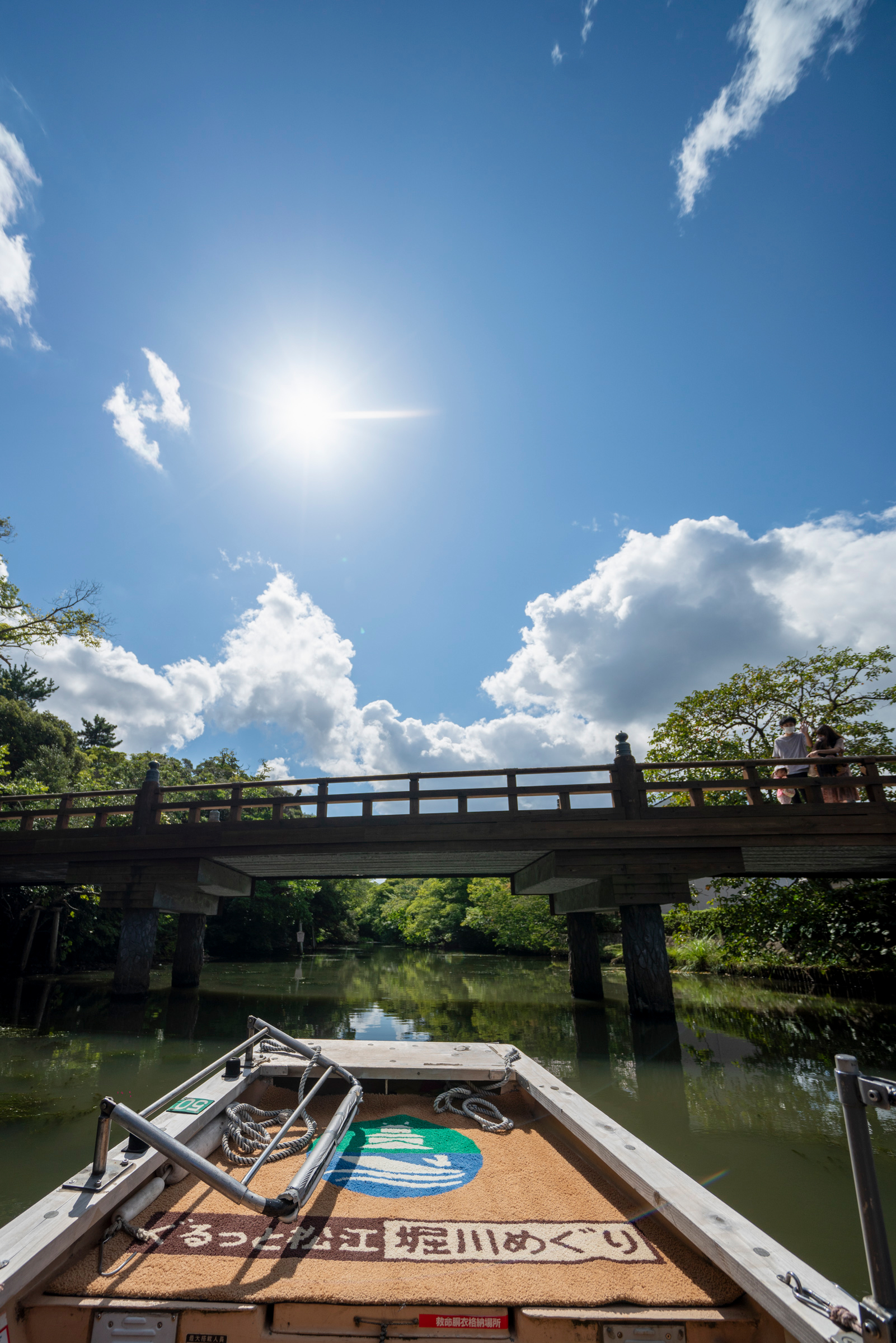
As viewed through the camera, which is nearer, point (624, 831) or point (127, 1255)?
point (127, 1255)

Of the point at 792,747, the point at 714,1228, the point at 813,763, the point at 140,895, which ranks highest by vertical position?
the point at 792,747

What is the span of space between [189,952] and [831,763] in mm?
15189

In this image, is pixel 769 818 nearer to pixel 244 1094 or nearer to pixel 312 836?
pixel 312 836

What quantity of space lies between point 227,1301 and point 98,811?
12806 millimetres

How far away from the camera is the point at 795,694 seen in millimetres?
19875

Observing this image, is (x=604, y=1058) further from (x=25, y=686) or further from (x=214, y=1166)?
(x=25, y=686)

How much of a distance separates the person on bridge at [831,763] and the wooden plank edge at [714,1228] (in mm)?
8861

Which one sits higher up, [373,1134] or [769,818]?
[769,818]

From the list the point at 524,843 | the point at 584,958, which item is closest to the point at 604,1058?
the point at 524,843

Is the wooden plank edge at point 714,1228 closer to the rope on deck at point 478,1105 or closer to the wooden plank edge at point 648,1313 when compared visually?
the wooden plank edge at point 648,1313

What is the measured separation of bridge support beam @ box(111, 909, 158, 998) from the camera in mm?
12398

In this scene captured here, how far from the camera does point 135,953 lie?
12.6m

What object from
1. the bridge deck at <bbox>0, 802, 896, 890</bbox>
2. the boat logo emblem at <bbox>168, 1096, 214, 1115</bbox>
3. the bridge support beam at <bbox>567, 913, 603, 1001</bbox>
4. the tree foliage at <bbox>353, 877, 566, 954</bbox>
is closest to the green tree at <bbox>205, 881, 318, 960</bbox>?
the tree foliage at <bbox>353, 877, 566, 954</bbox>

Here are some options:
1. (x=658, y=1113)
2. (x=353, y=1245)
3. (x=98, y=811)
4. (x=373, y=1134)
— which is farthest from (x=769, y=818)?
(x=98, y=811)
